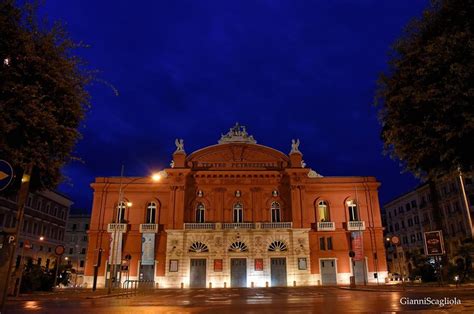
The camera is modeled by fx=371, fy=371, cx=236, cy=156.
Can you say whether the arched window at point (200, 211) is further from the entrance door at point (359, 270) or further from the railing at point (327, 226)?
the entrance door at point (359, 270)

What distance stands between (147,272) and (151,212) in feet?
21.6

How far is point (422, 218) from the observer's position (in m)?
64.5

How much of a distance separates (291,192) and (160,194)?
1503 centimetres

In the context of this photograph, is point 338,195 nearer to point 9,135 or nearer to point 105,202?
point 105,202

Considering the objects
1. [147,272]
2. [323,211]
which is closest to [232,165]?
[323,211]

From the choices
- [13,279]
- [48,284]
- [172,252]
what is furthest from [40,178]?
[172,252]

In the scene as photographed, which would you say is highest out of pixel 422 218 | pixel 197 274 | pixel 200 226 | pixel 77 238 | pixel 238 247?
pixel 422 218

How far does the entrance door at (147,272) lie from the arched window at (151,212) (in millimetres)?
4953

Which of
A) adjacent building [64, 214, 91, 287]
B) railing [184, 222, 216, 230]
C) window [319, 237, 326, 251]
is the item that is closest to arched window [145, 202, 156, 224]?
railing [184, 222, 216, 230]

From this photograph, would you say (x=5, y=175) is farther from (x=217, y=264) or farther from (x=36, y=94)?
(x=217, y=264)

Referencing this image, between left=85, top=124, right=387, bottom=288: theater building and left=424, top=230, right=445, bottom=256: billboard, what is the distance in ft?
45.1

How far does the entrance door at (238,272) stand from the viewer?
129 feet

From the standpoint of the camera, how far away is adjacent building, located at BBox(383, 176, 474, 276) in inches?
2093

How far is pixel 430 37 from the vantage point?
41.1 feet
